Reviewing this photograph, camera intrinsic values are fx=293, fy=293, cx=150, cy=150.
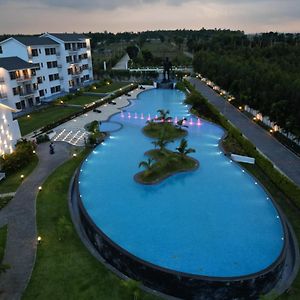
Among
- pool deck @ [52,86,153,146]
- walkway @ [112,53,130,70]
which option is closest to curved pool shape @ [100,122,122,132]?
pool deck @ [52,86,153,146]

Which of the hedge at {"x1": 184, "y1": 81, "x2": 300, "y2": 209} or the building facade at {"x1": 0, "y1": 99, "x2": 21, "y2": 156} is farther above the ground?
the building facade at {"x1": 0, "y1": 99, "x2": 21, "y2": 156}

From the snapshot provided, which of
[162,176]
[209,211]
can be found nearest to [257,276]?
[209,211]

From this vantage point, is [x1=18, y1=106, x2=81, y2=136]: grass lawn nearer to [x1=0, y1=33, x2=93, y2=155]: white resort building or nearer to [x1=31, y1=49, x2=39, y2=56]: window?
[x1=0, y1=33, x2=93, y2=155]: white resort building

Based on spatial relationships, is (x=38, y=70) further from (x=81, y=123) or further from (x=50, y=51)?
(x=81, y=123)

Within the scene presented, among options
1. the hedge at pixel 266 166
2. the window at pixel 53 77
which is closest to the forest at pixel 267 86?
the hedge at pixel 266 166

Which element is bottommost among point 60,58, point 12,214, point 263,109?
point 12,214

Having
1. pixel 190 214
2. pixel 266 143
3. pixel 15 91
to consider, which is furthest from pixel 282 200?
pixel 15 91

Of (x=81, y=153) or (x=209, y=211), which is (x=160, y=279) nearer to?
(x=209, y=211)
